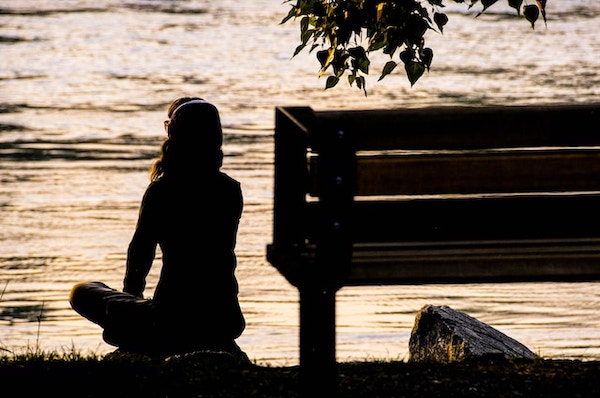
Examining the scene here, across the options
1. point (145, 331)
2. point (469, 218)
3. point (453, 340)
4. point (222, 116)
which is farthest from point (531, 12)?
point (222, 116)

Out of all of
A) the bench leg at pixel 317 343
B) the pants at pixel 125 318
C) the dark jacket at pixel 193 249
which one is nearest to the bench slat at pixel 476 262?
the bench leg at pixel 317 343

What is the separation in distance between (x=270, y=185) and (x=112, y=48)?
12564 millimetres

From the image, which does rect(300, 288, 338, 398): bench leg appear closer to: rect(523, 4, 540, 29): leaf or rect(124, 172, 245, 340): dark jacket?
rect(124, 172, 245, 340): dark jacket

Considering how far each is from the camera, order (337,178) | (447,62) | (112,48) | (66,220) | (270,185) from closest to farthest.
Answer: (337,178) < (66,220) < (270,185) < (447,62) < (112,48)

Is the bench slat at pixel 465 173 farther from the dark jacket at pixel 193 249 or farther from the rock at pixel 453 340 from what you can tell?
the rock at pixel 453 340

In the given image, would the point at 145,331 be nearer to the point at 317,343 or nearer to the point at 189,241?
the point at 189,241

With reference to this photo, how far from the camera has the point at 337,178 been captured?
4.50 meters

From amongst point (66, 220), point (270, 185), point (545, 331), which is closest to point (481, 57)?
point (270, 185)

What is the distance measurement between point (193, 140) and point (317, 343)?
4.03 feet

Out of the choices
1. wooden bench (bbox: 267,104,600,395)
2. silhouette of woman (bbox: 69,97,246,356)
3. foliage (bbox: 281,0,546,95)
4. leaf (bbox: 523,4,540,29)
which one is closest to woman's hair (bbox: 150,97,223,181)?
silhouette of woman (bbox: 69,97,246,356)

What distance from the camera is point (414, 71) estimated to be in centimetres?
535

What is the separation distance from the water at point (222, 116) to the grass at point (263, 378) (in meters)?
1.81

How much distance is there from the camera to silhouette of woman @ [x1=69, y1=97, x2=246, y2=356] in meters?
5.61

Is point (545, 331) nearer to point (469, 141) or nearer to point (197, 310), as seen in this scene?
point (197, 310)
